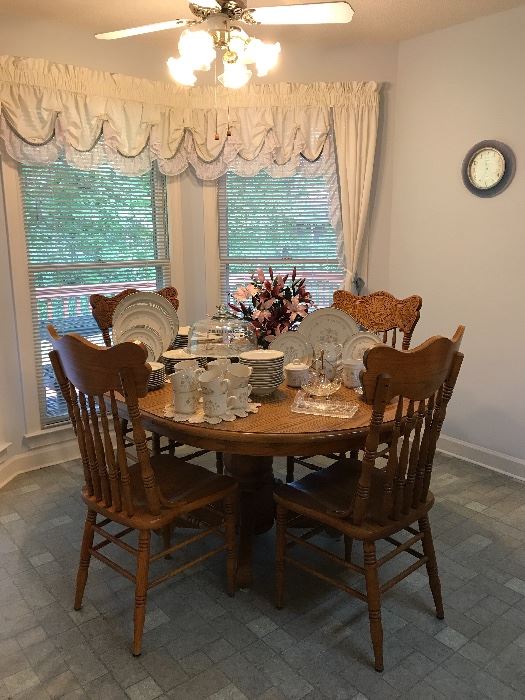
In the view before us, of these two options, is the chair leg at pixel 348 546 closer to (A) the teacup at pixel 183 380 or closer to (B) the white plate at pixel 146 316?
Result: (A) the teacup at pixel 183 380

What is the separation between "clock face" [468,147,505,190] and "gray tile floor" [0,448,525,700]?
1.95 m

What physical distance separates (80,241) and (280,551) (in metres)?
2.40

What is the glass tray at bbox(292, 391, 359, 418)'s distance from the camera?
79.8 inches

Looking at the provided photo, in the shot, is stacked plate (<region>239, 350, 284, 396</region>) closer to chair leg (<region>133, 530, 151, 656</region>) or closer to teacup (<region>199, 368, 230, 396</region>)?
teacup (<region>199, 368, 230, 396</region>)

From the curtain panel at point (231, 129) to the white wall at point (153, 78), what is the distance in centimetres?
12

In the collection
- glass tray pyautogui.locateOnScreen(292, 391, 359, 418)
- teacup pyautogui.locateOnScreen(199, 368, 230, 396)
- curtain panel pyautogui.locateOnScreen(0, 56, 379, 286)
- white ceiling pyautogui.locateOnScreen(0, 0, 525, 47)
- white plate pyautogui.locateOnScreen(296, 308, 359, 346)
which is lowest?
glass tray pyautogui.locateOnScreen(292, 391, 359, 418)

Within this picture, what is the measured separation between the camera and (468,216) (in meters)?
3.47

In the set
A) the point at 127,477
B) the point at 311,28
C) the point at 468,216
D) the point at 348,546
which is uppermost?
the point at 311,28

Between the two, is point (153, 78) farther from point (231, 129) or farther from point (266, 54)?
point (266, 54)

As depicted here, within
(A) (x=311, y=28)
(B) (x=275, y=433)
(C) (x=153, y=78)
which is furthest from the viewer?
(C) (x=153, y=78)

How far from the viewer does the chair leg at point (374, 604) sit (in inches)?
73.9

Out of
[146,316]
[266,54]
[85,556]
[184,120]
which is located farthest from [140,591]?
[184,120]

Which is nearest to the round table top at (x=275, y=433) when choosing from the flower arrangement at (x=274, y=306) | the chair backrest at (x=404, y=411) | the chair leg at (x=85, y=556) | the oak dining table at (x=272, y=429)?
the oak dining table at (x=272, y=429)

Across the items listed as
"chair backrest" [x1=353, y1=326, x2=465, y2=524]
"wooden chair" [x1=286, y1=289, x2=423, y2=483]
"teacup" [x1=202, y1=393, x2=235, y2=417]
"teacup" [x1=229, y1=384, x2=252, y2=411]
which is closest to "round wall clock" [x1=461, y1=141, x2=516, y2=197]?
"wooden chair" [x1=286, y1=289, x2=423, y2=483]
